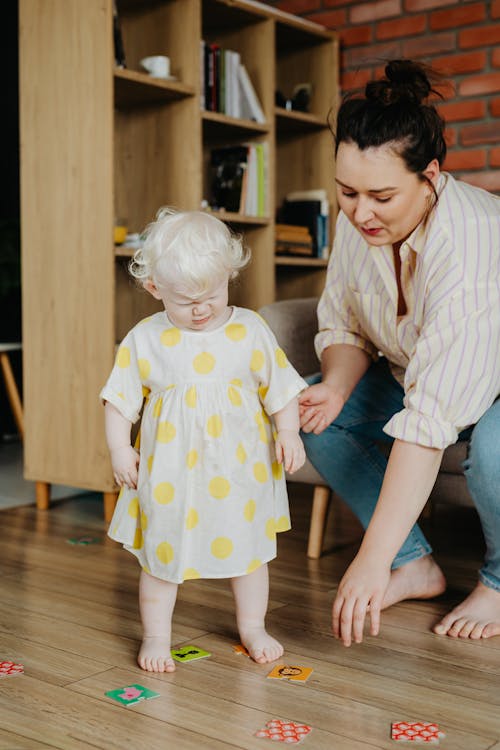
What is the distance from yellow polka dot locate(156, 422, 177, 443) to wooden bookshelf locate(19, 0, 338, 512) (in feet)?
4.00

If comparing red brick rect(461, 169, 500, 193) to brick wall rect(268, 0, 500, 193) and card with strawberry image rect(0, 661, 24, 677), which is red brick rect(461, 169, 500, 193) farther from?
card with strawberry image rect(0, 661, 24, 677)

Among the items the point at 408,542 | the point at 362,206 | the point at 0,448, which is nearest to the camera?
the point at 362,206

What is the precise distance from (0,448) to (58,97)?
2.13 m

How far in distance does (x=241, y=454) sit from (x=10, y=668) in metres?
0.56

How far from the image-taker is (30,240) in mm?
2949

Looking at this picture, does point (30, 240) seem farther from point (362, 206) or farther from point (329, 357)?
point (362, 206)

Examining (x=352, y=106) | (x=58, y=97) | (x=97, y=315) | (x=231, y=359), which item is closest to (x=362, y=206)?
(x=352, y=106)

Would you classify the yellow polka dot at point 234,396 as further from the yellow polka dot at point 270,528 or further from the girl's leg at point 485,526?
the girl's leg at point 485,526

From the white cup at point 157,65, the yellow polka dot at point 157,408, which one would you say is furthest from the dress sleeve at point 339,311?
the white cup at point 157,65

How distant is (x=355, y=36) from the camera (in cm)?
371

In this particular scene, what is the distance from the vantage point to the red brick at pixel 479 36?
131 inches

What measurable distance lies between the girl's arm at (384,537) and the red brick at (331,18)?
271 cm

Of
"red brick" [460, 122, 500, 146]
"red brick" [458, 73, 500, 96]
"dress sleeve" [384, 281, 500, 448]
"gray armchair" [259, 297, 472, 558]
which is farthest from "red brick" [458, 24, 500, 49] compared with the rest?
"dress sleeve" [384, 281, 500, 448]

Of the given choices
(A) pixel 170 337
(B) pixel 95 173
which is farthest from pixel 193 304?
(B) pixel 95 173
